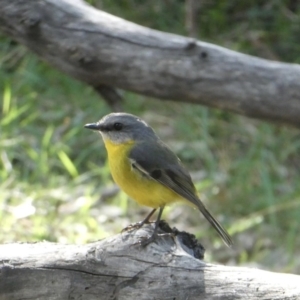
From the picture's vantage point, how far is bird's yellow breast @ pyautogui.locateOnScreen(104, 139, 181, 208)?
3.76 metres

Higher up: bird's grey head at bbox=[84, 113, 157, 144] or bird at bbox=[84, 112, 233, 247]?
bird's grey head at bbox=[84, 113, 157, 144]

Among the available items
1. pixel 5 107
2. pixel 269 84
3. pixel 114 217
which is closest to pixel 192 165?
pixel 114 217

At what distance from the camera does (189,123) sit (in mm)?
6965

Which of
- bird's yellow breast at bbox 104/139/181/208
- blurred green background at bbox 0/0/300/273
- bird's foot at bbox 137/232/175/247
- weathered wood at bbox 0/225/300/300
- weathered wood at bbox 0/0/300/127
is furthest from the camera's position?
blurred green background at bbox 0/0/300/273

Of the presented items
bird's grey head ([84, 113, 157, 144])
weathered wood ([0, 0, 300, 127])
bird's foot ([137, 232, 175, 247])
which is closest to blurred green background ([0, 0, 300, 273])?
weathered wood ([0, 0, 300, 127])

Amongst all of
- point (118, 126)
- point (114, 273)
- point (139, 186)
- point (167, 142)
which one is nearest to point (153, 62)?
point (118, 126)

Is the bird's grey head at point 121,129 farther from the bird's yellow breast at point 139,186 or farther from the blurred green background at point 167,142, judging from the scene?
the blurred green background at point 167,142

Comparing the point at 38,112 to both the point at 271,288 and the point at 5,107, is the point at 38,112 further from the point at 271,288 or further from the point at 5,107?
the point at 271,288

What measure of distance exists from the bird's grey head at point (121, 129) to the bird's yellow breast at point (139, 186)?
0.12m

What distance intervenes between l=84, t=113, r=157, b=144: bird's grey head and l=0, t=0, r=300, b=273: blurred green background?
58.8 inches

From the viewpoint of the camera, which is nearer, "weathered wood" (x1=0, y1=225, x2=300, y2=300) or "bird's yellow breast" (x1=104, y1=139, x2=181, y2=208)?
"weathered wood" (x1=0, y1=225, x2=300, y2=300)

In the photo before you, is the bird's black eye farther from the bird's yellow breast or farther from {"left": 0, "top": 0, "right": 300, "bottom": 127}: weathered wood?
{"left": 0, "top": 0, "right": 300, "bottom": 127}: weathered wood

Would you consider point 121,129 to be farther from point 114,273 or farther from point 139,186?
point 114,273

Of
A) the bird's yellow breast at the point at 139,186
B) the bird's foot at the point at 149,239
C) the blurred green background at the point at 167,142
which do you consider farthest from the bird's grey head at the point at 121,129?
the blurred green background at the point at 167,142
